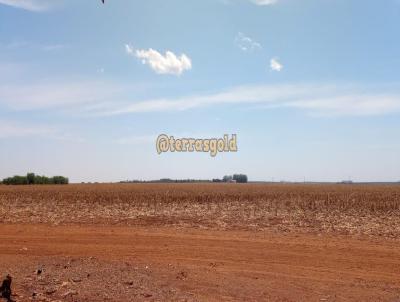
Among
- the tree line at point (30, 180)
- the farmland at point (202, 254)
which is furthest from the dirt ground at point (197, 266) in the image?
the tree line at point (30, 180)

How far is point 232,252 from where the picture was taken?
12688 millimetres

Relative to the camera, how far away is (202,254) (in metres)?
12.4

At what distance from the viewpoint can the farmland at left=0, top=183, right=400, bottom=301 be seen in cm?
841

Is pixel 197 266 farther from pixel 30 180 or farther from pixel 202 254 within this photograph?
pixel 30 180

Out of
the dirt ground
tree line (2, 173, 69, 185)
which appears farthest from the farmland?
tree line (2, 173, 69, 185)

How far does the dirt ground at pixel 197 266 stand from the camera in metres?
8.23

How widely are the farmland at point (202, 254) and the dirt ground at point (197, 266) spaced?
0.9 inches

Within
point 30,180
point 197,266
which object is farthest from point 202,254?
point 30,180

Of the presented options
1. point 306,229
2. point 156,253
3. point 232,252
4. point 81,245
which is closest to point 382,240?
point 306,229

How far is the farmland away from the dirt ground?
23 millimetres

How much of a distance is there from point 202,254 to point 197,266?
162 cm

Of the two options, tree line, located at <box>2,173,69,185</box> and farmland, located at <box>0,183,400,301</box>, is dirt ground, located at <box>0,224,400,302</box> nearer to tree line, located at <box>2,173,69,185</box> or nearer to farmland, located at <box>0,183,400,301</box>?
farmland, located at <box>0,183,400,301</box>

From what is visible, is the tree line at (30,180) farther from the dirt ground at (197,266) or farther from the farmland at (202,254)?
the dirt ground at (197,266)

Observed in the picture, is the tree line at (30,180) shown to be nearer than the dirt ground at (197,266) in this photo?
No
